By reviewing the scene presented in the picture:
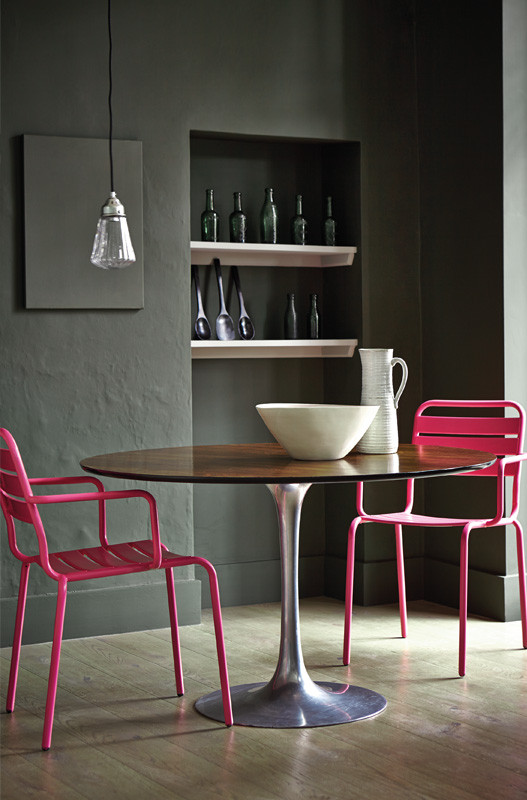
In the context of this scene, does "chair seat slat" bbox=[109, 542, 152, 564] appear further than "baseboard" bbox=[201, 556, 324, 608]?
No

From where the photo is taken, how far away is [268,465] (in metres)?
2.79

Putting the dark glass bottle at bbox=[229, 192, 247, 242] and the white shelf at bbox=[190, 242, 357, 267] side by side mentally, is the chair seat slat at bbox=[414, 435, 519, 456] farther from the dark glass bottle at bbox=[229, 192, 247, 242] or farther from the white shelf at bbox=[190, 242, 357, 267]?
the dark glass bottle at bbox=[229, 192, 247, 242]

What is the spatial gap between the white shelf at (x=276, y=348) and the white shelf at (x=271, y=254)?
1.16 ft

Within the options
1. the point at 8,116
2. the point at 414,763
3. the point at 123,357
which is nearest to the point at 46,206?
the point at 8,116

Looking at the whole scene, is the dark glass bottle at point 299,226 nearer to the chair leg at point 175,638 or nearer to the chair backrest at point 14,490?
the chair leg at point 175,638

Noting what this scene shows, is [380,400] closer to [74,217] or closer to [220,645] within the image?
[220,645]

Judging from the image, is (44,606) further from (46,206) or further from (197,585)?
(46,206)

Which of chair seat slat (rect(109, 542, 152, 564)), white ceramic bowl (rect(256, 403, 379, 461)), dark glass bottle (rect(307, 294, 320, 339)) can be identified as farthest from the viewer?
dark glass bottle (rect(307, 294, 320, 339))

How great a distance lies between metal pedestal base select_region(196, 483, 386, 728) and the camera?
2.95 m

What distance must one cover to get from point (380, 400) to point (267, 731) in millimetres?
1019

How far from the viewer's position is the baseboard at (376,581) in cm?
448

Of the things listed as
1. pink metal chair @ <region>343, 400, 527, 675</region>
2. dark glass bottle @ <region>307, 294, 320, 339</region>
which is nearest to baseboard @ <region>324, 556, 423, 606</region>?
pink metal chair @ <region>343, 400, 527, 675</region>

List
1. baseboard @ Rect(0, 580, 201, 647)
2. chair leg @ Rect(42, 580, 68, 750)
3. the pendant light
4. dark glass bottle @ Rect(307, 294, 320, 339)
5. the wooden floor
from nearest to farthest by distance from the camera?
the wooden floor < chair leg @ Rect(42, 580, 68, 750) < the pendant light < baseboard @ Rect(0, 580, 201, 647) < dark glass bottle @ Rect(307, 294, 320, 339)

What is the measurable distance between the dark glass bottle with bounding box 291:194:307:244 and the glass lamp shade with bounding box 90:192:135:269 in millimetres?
1331
